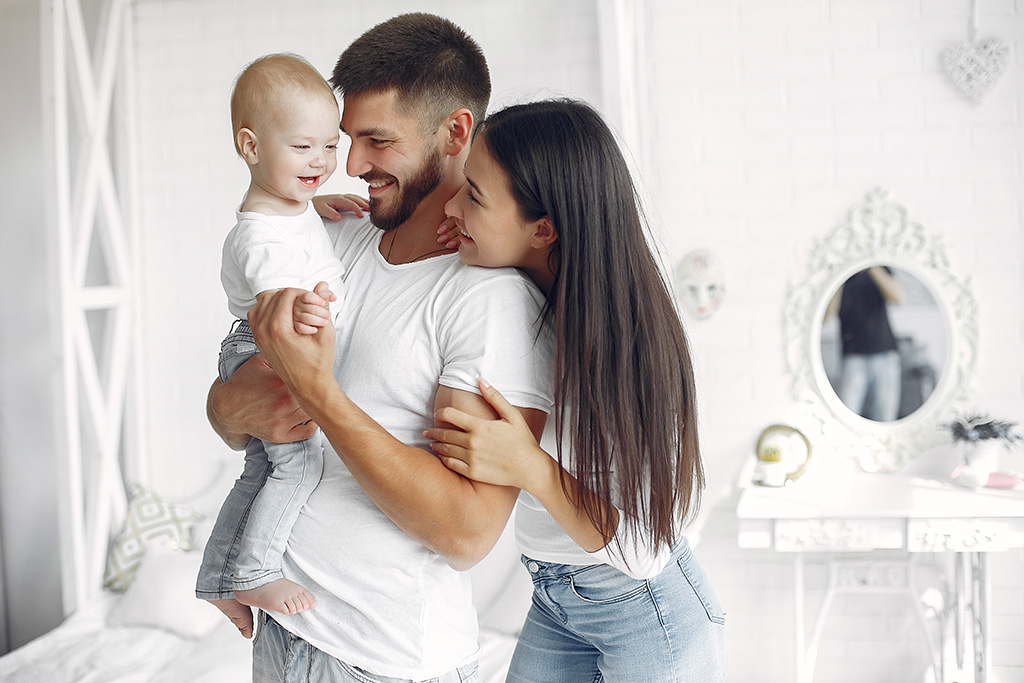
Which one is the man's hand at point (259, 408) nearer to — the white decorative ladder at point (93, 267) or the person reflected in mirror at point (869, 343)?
the white decorative ladder at point (93, 267)

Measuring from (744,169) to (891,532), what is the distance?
56.5 inches

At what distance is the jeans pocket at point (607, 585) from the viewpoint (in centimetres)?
129

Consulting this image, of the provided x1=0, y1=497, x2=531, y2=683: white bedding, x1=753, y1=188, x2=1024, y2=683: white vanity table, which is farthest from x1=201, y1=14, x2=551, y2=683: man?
x1=753, y1=188, x2=1024, y2=683: white vanity table

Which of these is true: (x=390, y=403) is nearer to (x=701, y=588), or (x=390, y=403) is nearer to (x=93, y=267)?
(x=701, y=588)

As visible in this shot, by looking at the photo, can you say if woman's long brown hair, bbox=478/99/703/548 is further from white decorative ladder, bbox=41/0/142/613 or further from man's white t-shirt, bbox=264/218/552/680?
white decorative ladder, bbox=41/0/142/613

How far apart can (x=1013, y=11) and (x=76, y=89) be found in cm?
339

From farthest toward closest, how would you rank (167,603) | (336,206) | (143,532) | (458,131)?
(143,532) < (167,603) < (336,206) < (458,131)

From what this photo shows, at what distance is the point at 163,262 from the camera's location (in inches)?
137

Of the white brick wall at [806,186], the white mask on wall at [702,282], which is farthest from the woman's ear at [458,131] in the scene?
the white mask on wall at [702,282]

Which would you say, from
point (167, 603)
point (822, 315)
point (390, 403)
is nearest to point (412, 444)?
point (390, 403)

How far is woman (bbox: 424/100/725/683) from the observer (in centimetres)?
106

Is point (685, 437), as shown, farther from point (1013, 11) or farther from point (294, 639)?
point (1013, 11)

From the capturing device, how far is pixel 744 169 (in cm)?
325

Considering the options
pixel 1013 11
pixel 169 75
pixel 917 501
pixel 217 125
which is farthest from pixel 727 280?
pixel 169 75
